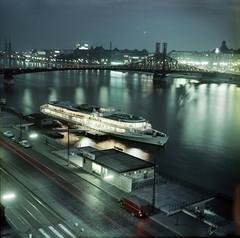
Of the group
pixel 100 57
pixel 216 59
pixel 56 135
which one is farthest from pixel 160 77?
pixel 100 57

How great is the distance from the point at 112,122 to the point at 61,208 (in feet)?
36.5

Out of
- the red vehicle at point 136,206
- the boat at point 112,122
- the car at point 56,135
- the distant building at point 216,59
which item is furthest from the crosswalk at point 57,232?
the distant building at point 216,59

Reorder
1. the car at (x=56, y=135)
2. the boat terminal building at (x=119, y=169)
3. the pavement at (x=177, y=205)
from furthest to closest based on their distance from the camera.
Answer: the car at (x=56, y=135) < the boat terminal building at (x=119, y=169) < the pavement at (x=177, y=205)

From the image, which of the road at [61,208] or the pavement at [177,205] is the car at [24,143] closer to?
the pavement at [177,205]

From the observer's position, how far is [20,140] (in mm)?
13148

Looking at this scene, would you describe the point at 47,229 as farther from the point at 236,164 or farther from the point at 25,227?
the point at 236,164

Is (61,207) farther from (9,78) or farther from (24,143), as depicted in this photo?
(9,78)

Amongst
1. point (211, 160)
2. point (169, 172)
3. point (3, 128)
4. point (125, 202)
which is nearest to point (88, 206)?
point (125, 202)

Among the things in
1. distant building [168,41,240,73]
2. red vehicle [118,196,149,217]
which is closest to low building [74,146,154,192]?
red vehicle [118,196,149,217]

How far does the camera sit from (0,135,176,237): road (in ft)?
21.6

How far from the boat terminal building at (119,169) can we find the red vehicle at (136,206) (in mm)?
1073

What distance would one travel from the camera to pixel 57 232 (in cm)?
647

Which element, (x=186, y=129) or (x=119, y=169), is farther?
(x=186, y=129)

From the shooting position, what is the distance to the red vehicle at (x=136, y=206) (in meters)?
7.13
